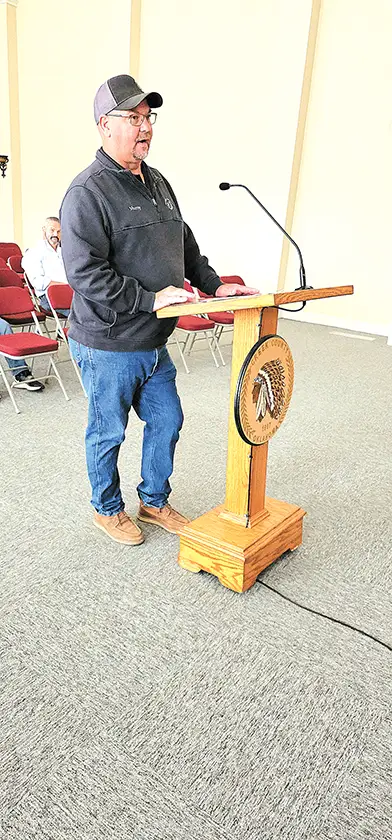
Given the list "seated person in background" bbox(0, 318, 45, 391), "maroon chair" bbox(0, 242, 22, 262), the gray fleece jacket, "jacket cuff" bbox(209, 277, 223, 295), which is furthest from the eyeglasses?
"maroon chair" bbox(0, 242, 22, 262)

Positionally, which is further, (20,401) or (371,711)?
(20,401)

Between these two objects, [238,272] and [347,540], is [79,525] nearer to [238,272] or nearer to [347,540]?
[347,540]

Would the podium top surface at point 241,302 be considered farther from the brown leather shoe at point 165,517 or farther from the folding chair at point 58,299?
the folding chair at point 58,299

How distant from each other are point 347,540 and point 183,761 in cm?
148

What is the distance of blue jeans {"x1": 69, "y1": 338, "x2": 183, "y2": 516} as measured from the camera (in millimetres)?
2463

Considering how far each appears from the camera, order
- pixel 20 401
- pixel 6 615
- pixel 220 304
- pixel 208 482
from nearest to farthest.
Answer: pixel 220 304, pixel 6 615, pixel 208 482, pixel 20 401

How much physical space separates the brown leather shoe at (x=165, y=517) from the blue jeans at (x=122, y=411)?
2.8 inches

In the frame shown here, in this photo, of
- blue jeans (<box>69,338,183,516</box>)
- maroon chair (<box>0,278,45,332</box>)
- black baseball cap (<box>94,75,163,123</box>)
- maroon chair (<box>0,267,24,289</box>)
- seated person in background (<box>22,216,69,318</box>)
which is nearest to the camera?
black baseball cap (<box>94,75,163,123</box>)

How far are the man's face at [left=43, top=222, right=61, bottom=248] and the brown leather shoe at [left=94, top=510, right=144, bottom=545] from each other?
3.77m

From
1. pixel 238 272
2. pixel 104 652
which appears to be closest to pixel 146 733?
pixel 104 652

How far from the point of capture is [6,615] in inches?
88.4

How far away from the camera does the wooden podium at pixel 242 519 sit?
2309 mm

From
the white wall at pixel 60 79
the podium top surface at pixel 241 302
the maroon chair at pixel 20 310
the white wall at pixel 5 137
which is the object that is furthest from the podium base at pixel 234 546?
the white wall at pixel 5 137

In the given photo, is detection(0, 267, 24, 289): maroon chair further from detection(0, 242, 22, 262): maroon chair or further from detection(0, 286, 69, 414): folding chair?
detection(0, 242, 22, 262): maroon chair
